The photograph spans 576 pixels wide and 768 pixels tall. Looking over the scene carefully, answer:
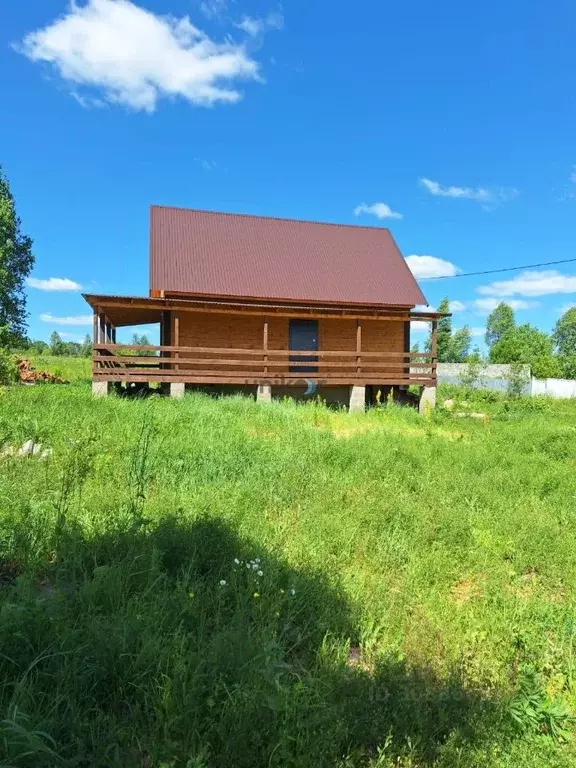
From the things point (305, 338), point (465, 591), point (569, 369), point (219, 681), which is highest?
point (305, 338)

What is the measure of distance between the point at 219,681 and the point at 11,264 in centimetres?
2746

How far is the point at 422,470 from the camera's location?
6844 millimetres

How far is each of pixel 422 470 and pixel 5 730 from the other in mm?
5745

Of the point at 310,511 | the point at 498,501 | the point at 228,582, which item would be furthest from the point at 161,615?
the point at 498,501

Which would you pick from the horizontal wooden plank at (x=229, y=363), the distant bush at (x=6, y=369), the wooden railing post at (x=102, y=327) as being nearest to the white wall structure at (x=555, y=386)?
the horizontal wooden plank at (x=229, y=363)

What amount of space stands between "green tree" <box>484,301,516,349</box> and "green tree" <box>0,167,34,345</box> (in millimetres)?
72299

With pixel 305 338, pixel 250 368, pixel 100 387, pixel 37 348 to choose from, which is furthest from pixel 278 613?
pixel 37 348

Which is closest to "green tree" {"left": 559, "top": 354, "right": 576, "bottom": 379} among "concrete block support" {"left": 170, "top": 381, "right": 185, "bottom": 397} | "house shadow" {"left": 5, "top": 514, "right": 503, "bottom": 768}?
"concrete block support" {"left": 170, "top": 381, "right": 185, "bottom": 397}

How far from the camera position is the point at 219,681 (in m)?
2.37

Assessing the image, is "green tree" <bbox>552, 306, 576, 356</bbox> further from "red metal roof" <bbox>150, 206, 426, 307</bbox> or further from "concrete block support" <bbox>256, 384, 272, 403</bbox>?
"concrete block support" <bbox>256, 384, 272, 403</bbox>

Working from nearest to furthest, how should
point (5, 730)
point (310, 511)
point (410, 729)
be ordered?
point (5, 730) → point (410, 729) → point (310, 511)

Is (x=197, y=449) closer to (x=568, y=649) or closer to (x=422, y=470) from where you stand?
(x=422, y=470)

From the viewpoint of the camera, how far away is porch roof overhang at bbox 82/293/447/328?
1327 cm

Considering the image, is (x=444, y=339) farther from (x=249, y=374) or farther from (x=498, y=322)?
(x=249, y=374)
